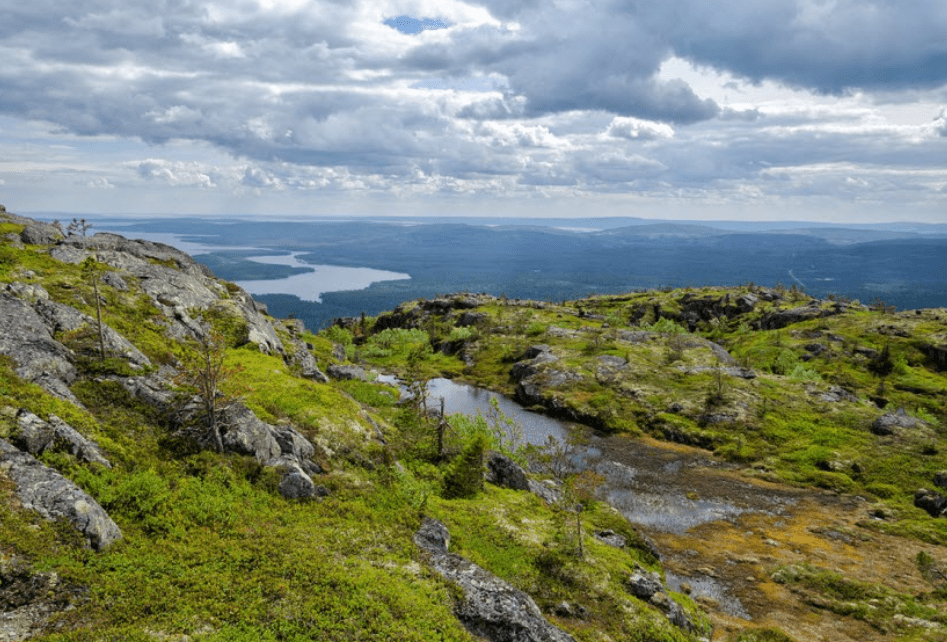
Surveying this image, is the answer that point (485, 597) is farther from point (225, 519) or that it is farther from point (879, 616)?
point (879, 616)

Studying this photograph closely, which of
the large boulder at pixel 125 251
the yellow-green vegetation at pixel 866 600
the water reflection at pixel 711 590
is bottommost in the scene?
the water reflection at pixel 711 590

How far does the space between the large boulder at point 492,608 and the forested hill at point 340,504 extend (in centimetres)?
14

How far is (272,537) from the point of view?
3198 cm

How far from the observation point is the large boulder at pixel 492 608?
3058 centimetres

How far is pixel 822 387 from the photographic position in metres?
128

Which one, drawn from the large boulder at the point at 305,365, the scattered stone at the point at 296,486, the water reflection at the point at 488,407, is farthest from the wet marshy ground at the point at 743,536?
the large boulder at the point at 305,365

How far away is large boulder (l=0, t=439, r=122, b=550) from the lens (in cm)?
2638

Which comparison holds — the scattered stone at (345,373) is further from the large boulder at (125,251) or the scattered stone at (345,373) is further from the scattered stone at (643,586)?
the scattered stone at (643,586)

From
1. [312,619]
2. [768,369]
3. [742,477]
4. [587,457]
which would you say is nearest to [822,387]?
[768,369]

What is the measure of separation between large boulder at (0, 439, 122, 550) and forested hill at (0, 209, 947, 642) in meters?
0.12

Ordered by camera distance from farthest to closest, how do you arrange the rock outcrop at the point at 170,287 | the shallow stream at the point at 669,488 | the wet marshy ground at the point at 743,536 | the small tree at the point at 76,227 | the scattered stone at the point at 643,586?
the small tree at the point at 76,227
the rock outcrop at the point at 170,287
the shallow stream at the point at 669,488
the wet marshy ground at the point at 743,536
the scattered stone at the point at 643,586

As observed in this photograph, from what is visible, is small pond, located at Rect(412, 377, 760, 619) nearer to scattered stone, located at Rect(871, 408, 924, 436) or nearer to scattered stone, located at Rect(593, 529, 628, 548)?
scattered stone, located at Rect(593, 529, 628, 548)

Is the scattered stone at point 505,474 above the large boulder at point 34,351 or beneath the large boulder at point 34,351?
beneath

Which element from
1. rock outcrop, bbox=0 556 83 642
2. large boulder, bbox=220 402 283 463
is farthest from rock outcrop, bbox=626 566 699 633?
rock outcrop, bbox=0 556 83 642
